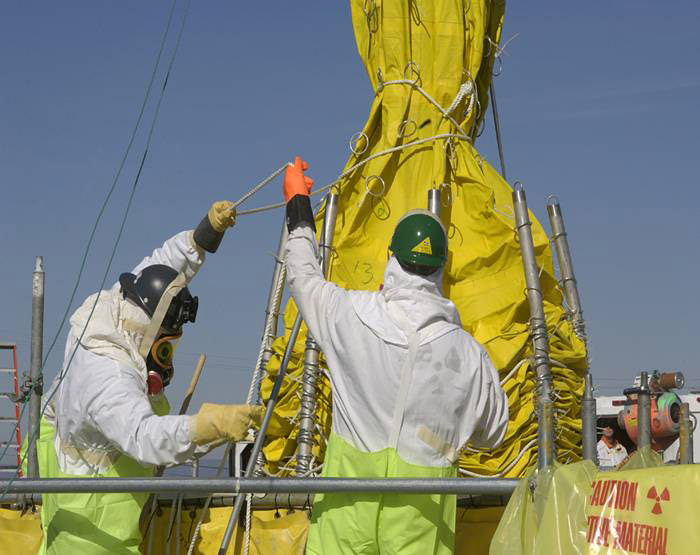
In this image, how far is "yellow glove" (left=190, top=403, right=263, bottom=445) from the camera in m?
4.02

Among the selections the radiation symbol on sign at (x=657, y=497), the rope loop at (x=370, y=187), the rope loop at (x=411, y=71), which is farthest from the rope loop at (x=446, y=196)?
Result: the radiation symbol on sign at (x=657, y=497)

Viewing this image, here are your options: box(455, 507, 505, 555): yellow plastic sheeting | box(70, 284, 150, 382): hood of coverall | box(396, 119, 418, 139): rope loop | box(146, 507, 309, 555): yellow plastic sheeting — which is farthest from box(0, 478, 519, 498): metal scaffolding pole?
box(396, 119, 418, 139): rope loop

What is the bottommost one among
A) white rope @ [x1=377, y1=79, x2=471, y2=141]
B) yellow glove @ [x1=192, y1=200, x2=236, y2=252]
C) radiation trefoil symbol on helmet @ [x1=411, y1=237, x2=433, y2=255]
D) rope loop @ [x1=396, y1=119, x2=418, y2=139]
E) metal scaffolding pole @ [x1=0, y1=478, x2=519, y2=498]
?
metal scaffolding pole @ [x1=0, y1=478, x2=519, y2=498]

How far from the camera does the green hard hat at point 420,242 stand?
408 cm

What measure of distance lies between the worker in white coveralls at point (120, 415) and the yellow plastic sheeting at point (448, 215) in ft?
3.76

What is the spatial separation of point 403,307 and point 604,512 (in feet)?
3.69

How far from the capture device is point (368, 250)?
5.83m

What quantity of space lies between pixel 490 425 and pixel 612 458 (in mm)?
8331

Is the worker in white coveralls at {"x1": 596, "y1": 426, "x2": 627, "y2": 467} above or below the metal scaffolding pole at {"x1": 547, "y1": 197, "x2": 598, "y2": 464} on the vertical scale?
below

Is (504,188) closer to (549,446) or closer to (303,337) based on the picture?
(303,337)

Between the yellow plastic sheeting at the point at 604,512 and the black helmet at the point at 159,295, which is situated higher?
the black helmet at the point at 159,295

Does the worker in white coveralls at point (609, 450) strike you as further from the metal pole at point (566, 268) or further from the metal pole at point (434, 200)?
the metal pole at point (434, 200)

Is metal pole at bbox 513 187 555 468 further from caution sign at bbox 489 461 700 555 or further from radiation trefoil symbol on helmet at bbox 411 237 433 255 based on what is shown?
caution sign at bbox 489 461 700 555

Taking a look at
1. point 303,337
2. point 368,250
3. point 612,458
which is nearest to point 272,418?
point 303,337
